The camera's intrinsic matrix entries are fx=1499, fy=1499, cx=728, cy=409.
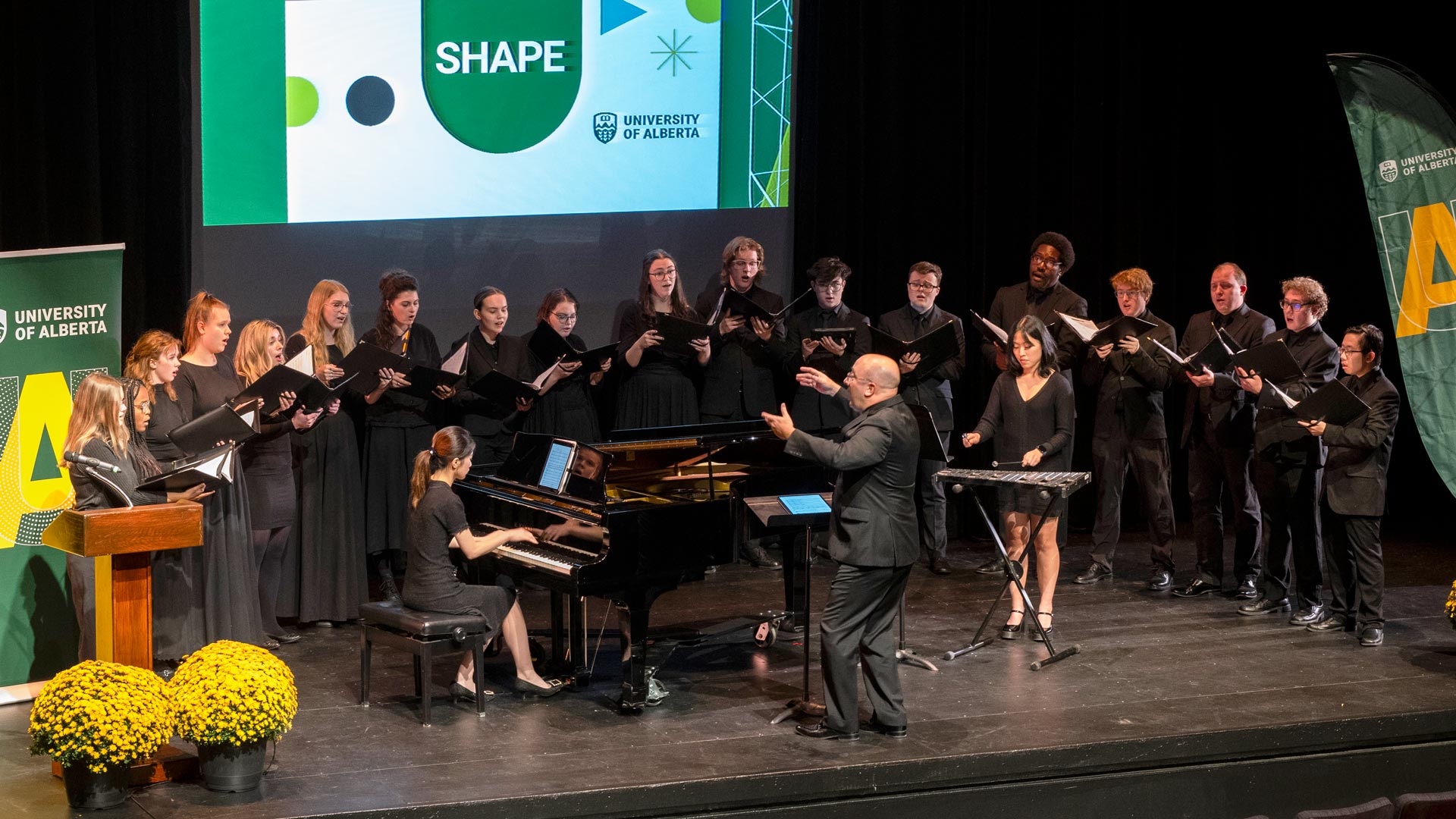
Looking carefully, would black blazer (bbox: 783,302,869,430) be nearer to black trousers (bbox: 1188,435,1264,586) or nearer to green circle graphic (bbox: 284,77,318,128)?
black trousers (bbox: 1188,435,1264,586)

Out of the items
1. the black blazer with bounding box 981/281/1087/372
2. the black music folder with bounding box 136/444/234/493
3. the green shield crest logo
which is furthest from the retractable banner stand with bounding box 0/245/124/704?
the black blazer with bounding box 981/281/1087/372

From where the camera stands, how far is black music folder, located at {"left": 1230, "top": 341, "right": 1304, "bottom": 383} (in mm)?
6559

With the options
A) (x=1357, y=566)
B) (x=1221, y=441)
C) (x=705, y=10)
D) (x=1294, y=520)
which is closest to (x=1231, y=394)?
(x=1221, y=441)

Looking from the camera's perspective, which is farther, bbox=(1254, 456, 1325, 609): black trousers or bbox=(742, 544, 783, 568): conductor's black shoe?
bbox=(742, 544, 783, 568): conductor's black shoe

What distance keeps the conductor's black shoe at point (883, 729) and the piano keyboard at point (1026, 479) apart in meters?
1.14

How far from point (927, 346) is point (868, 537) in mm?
1955

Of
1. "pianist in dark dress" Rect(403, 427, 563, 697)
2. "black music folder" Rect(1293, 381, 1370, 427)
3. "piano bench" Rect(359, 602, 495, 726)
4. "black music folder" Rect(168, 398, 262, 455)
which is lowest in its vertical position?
"piano bench" Rect(359, 602, 495, 726)

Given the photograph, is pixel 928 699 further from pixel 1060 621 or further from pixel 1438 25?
pixel 1438 25

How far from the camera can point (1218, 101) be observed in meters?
9.42

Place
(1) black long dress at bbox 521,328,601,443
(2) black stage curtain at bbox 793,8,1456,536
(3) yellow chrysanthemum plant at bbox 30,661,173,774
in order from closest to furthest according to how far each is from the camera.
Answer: (3) yellow chrysanthemum plant at bbox 30,661,173,774
(1) black long dress at bbox 521,328,601,443
(2) black stage curtain at bbox 793,8,1456,536

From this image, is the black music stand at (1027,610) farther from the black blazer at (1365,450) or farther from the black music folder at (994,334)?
the black blazer at (1365,450)

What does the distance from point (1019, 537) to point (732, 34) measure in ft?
10.9

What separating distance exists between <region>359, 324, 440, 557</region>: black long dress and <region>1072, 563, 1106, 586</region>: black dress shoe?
11.0 feet

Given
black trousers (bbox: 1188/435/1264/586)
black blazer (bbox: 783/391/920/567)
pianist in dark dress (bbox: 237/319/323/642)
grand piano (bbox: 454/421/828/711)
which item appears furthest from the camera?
black trousers (bbox: 1188/435/1264/586)
